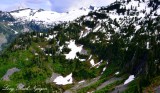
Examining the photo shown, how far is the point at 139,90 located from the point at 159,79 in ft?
41.1

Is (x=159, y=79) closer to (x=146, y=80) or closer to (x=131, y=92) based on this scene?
(x=146, y=80)

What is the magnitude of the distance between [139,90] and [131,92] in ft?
49.4

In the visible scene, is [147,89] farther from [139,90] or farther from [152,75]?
[152,75]

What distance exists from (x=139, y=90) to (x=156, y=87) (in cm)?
1075

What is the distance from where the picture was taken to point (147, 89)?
178125 millimetres

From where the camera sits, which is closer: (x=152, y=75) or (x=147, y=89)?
(x=147, y=89)

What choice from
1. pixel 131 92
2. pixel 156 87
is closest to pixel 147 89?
A: pixel 156 87

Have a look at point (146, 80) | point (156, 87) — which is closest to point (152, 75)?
point (146, 80)

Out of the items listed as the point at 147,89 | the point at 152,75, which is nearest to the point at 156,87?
the point at 147,89

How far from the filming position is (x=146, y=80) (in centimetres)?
18862

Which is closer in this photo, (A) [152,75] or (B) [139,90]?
(B) [139,90]

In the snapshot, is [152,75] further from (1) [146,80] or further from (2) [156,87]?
(2) [156,87]

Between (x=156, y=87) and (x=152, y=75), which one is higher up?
(x=152, y=75)

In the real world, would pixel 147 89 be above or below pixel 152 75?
below
